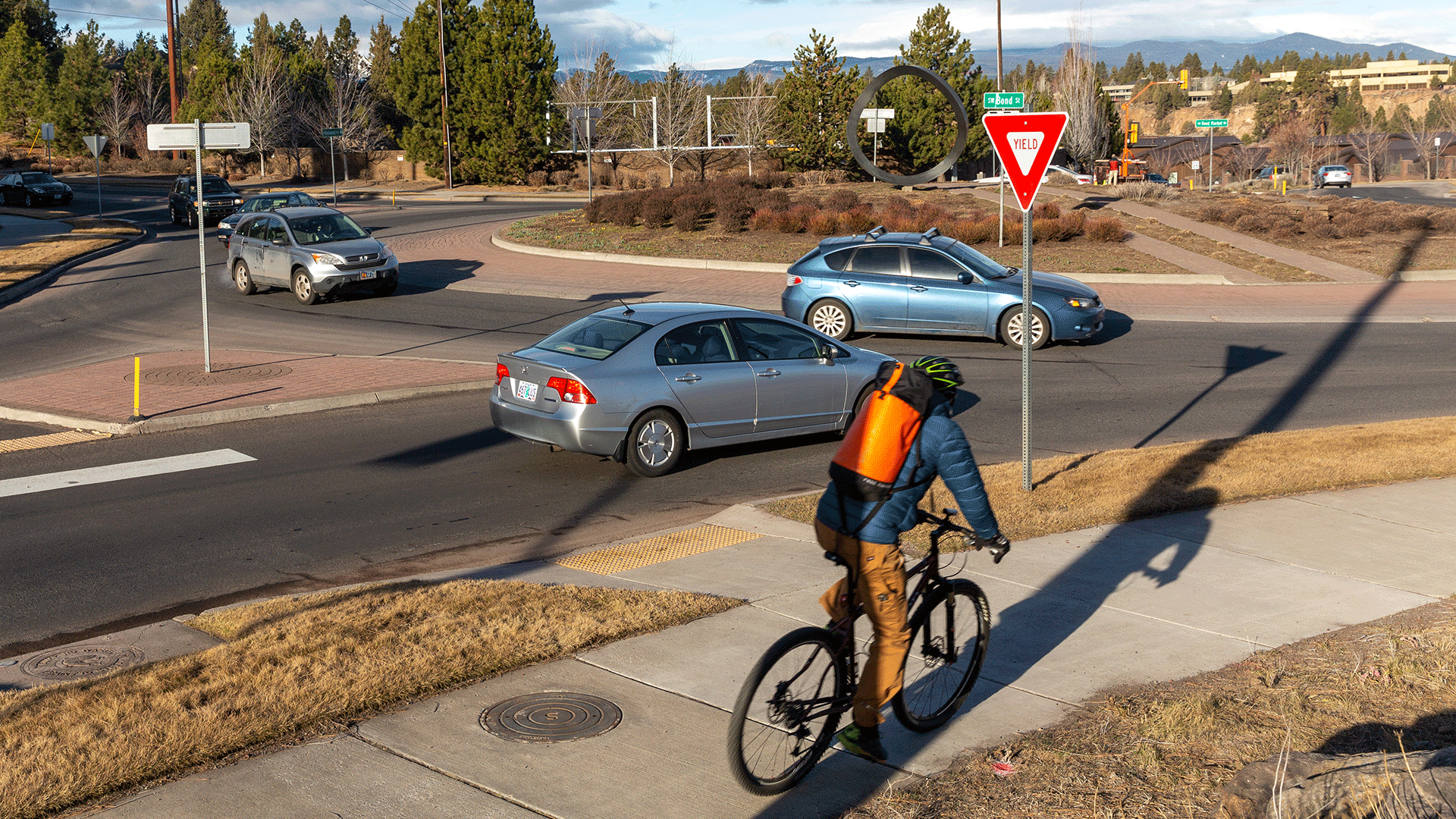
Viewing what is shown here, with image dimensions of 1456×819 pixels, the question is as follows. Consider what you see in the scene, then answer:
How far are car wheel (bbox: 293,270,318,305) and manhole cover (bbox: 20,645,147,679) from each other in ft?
56.9

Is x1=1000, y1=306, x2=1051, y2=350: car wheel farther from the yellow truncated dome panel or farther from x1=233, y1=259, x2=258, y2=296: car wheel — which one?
x1=233, y1=259, x2=258, y2=296: car wheel

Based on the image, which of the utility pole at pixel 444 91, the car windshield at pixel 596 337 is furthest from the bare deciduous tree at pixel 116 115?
the car windshield at pixel 596 337

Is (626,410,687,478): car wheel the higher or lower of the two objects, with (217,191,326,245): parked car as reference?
lower

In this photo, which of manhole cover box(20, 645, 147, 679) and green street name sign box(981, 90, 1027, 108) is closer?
manhole cover box(20, 645, 147, 679)

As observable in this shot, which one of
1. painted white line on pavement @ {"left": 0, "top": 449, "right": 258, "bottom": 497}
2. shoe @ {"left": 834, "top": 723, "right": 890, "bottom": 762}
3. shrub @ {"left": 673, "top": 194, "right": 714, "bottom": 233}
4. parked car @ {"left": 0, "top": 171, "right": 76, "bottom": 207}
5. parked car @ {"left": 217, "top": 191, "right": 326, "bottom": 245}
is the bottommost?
shoe @ {"left": 834, "top": 723, "right": 890, "bottom": 762}

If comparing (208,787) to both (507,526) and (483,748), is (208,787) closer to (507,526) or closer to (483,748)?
(483,748)

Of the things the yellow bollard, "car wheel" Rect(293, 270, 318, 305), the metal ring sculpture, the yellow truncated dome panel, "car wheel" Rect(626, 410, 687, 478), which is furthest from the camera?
the metal ring sculpture

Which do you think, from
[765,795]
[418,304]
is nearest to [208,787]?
[765,795]

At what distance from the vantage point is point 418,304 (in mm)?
22578

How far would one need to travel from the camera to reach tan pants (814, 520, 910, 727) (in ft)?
15.6

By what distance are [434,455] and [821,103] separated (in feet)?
135

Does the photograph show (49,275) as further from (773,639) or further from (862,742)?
(862,742)

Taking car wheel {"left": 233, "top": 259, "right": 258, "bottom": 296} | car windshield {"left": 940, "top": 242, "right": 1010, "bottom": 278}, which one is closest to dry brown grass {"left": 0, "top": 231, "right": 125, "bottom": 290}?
car wheel {"left": 233, "top": 259, "right": 258, "bottom": 296}

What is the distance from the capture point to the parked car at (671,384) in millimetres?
10367
